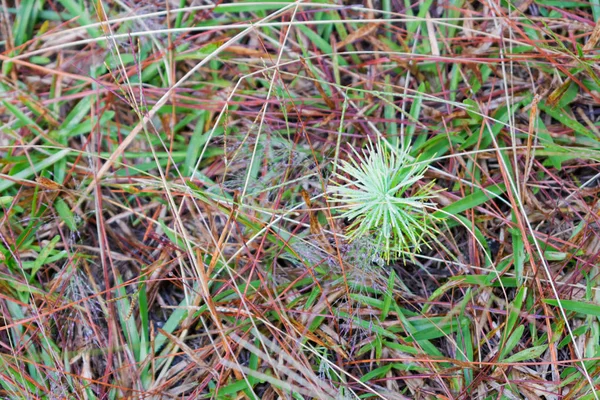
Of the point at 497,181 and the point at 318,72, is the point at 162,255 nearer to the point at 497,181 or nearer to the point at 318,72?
the point at 318,72

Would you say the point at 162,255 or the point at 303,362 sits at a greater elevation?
the point at 162,255

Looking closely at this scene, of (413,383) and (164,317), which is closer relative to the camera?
(413,383)

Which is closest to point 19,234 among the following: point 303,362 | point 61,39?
point 61,39

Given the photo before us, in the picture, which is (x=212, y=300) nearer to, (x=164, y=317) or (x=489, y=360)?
(x=164, y=317)

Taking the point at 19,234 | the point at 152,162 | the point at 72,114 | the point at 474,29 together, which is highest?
the point at 474,29

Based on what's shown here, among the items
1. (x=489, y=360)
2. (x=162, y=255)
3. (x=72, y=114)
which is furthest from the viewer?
(x=72, y=114)

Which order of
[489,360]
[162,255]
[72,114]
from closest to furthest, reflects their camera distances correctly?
[489,360]
[162,255]
[72,114]
